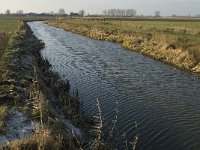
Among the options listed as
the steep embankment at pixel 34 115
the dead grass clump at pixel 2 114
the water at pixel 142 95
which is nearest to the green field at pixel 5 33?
the water at pixel 142 95

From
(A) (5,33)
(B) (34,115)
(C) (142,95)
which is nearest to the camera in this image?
(B) (34,115)

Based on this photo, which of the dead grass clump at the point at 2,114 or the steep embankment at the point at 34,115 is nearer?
the steep embankment at the point at 34,115

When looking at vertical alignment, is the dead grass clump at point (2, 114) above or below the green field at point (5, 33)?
below

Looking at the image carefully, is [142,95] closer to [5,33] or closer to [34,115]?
[34,115]

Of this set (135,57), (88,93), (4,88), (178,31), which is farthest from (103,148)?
(178,31)

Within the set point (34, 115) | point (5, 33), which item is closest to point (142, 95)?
point (34, 115)

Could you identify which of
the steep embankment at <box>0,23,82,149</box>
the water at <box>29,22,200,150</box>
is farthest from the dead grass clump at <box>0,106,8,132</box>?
the water at <box>29,22,200,150</box>

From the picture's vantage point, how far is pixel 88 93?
2408 cm

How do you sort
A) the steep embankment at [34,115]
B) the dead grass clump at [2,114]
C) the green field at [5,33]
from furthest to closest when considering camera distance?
the green field at [5,33] < the dead grass clump at [2,114] < the steep embankment at [34,115]

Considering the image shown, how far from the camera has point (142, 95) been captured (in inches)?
951

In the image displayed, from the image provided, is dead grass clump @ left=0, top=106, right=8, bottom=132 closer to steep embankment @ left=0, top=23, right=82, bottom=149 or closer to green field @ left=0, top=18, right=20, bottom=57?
steep embankment @ left=0, top=23, right=82, bottom=149

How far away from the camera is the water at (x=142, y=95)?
16.7 m

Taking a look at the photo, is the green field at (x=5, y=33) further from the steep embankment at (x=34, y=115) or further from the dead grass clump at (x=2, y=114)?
the dead grass clump at (x=2, y=114)

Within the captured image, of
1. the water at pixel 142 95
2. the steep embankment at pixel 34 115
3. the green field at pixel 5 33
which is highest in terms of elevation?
the green field at pixel 5 33
